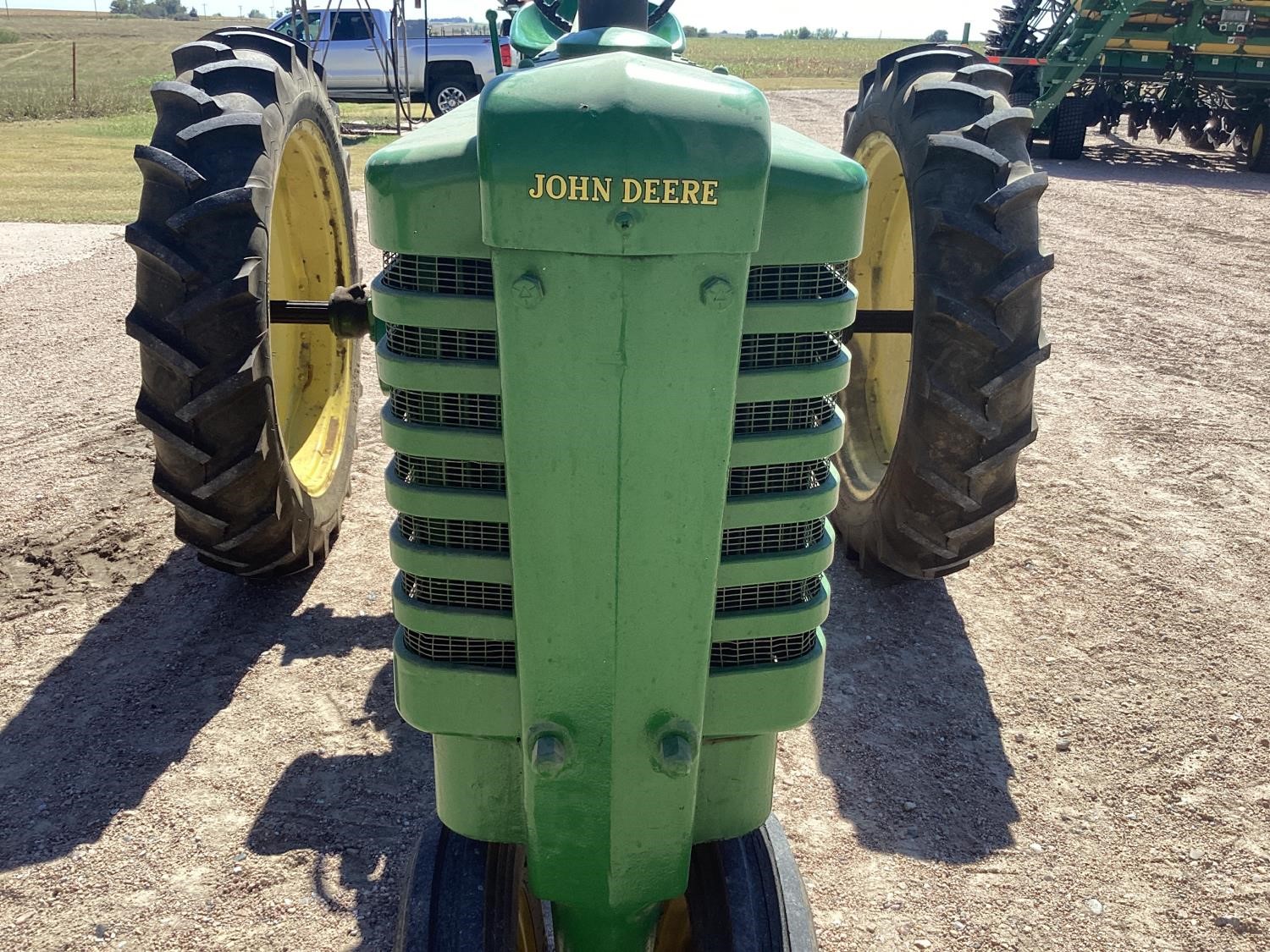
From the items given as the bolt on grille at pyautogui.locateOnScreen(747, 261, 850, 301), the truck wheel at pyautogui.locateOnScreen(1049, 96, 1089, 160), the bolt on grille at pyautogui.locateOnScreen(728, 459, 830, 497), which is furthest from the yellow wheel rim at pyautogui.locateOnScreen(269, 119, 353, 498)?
the truck wheel at pyautogui.locateOnScreen(1049, 96, 1089, 160)

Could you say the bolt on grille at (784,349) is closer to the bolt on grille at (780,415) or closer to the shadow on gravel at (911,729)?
Result: the bolt on grille at (780,415)

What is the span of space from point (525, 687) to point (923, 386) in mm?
2051

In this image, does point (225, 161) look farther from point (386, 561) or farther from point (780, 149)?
point (780, 149)

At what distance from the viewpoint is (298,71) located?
4.30 meters

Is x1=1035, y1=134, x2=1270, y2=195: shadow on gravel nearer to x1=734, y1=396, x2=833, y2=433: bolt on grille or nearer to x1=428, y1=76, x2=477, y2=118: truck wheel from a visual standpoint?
x1=428, y1=76, x2=477, y2=118: truck wheel

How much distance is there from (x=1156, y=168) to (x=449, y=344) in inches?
697

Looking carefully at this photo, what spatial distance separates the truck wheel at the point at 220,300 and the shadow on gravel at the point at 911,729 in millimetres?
2041

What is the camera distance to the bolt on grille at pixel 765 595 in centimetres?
205

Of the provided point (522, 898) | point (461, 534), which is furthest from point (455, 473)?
point (522, 898)

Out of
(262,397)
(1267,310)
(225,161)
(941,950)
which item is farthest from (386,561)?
(1267,310)

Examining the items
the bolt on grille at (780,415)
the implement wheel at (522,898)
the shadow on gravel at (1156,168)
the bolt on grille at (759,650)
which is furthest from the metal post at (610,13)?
the shadow on gravel at (1156,168)

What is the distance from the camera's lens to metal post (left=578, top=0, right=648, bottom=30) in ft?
8.98

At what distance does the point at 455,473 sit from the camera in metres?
1.94

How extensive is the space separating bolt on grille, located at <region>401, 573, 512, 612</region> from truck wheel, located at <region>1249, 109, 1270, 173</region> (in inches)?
707
